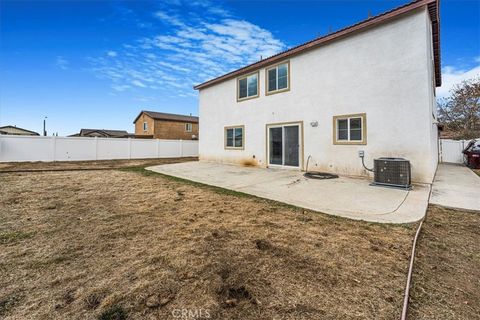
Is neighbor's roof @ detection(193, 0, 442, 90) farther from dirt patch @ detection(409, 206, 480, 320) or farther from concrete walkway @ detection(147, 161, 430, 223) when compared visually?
dirt patch @ detection(409, 206, 480, 320)

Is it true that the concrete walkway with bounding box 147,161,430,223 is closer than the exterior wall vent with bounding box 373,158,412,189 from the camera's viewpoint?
Yes

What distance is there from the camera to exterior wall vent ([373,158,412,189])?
19.8 ft

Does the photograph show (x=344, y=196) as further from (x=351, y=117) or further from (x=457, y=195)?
(x=351, y=117)

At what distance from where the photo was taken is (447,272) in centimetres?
224

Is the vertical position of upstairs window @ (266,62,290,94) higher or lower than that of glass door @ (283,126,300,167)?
higher

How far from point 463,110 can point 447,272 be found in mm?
28002

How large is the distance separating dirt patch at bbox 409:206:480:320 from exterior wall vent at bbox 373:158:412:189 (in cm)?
243

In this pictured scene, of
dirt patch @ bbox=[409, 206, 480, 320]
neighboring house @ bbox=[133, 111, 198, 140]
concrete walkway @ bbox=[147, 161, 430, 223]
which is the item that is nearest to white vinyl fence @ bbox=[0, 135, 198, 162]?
neighboring house @ bbox=[133, 111, 198, 140]

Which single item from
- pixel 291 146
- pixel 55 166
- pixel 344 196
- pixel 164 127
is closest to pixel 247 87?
pixel 291 146

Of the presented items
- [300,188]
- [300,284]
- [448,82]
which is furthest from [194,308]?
[448,82]

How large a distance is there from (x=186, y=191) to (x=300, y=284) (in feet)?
15.2

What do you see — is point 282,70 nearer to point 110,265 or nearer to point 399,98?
point 399,98

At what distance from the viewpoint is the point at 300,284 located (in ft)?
6.57

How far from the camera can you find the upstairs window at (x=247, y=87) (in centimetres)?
1111
